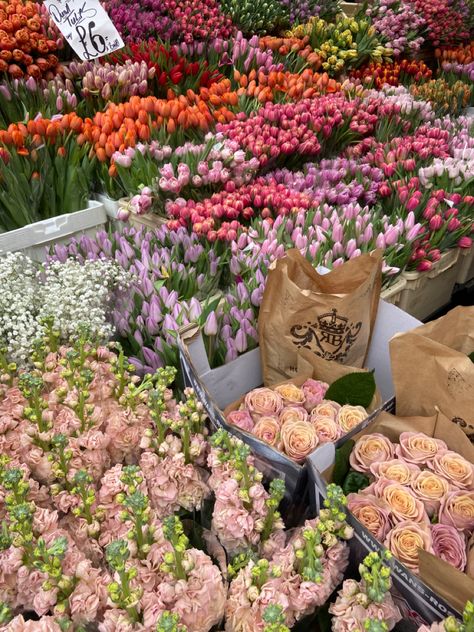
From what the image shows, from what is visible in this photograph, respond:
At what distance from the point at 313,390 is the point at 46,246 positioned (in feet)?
3.70

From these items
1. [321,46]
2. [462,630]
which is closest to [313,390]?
[462,630]

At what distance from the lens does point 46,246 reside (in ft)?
5.97

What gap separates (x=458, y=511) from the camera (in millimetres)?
905

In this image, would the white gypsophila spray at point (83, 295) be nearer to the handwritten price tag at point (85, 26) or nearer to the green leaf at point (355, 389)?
the green leaf at point (355, 389)

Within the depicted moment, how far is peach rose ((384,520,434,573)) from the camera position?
0.84 m

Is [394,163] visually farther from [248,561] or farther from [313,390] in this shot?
[248,561]

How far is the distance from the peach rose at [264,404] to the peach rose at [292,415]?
0.02 m

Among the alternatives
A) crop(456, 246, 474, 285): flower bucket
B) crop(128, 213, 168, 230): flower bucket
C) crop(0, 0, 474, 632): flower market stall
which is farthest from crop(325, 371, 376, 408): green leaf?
crop(456, 246, 474, 285): flower bucket

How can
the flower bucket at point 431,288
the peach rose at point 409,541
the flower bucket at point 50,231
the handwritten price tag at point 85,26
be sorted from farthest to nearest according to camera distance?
the handwritten price tag at point 85,26, the flower bucket at point 431,288, the flower bucket at point 50,231, the peach rose at point 409,541

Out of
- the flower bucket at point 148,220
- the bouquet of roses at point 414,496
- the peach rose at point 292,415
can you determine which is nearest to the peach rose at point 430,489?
the bouquet of roses at point 414,496

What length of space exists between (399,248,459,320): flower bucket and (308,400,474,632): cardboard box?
1112 millimetres

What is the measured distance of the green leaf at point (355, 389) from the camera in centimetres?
112

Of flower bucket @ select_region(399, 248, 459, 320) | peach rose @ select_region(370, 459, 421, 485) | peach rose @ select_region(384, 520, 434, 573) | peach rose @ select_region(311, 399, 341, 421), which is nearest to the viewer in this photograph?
peach rose @ select_region(384, 520, 434, 573)

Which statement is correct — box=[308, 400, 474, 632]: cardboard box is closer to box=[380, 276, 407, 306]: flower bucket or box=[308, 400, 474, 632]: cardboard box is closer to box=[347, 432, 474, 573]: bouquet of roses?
box=[347, 432, 474, 573]: bouquet of roses
